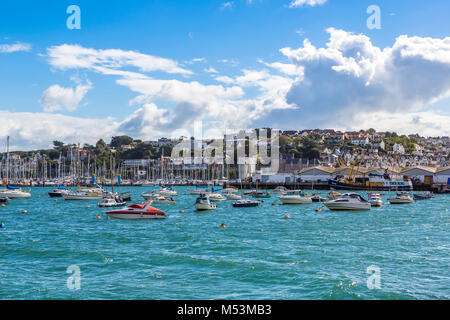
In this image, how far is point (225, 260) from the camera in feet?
65.6

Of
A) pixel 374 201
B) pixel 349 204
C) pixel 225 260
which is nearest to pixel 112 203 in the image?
pixel 349 204

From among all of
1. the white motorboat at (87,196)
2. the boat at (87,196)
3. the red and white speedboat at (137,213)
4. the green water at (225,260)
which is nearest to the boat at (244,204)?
the red and white speedboat at (137,213)

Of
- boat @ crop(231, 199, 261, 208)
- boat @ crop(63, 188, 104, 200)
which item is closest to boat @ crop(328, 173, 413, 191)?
boat @ crop(231, 199, 261, 208)

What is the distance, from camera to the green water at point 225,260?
14812 mm

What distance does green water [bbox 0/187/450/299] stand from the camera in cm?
1481

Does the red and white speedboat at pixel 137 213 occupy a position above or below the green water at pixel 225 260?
above

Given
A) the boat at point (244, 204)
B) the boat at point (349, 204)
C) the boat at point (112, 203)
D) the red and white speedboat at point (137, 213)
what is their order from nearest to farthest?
1. the red and white speedboat at point (137, 213)
2. the boat at point (349, 204)
3. the boat at point (112, 203)
4. the boat at point (244, 204)

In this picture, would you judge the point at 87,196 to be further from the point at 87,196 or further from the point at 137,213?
the point at 137,213

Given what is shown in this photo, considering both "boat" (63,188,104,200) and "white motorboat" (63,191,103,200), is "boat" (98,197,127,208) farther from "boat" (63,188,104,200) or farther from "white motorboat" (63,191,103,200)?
"white motorboat" (63,191,103,200)

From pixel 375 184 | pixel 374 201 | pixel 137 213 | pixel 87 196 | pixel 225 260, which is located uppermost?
pixel 375 184

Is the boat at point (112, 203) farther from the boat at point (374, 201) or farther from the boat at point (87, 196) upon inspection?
the boat at point (374, 201)
